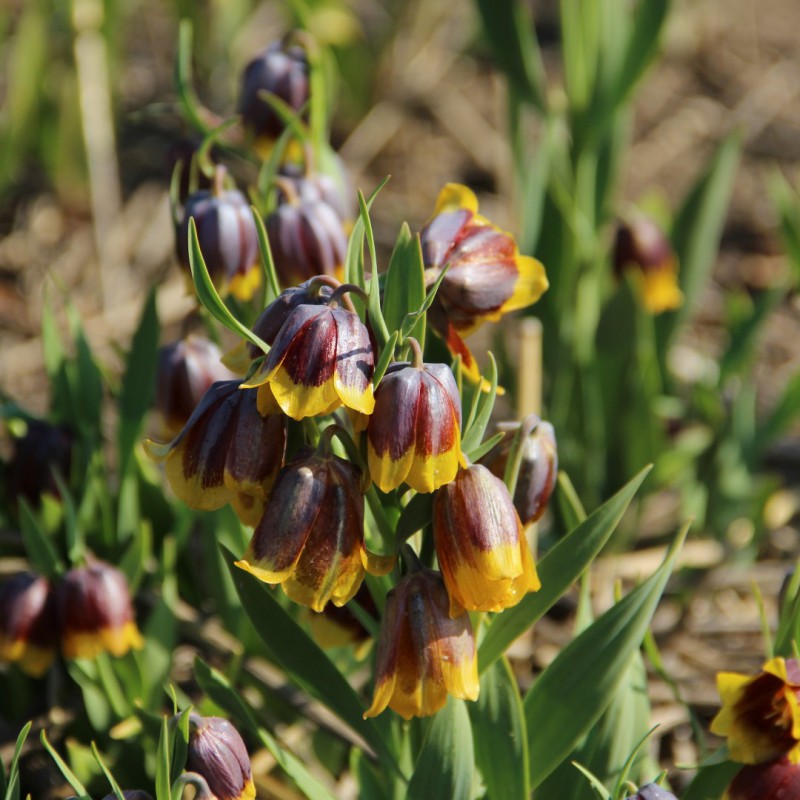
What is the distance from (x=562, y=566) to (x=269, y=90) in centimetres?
75

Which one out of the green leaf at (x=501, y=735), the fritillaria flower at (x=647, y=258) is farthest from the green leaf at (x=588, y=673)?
the fritillaria flower at (x=647, y=258)

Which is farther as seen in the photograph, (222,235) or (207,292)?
(222,235)

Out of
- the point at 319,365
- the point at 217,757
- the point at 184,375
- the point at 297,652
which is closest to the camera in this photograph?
the point at 319,365

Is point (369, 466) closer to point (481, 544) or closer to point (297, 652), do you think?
point (481, 544)

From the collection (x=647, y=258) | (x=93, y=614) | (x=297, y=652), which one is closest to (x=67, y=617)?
(x=93, y=614)

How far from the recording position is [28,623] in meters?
1.32

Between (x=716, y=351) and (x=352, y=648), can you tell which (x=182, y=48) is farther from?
(x=716, y=351)

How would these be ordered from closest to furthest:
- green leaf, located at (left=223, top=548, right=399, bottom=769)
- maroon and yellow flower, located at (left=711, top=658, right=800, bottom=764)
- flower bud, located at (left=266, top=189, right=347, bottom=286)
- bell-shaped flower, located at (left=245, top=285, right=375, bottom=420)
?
bell-shaped flower, located at (left=245, top=285, right=375, bottom=420)
maroon and yellow flower, located at (left=711, top=658, right=800, bottom=764)
green leaf, located at (left=223, top=548, right=399, bottom=769)
flower bud, located at (left=266, top=189, right=347, bottom=286)

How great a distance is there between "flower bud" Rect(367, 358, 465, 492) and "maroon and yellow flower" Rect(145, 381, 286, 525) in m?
0.10

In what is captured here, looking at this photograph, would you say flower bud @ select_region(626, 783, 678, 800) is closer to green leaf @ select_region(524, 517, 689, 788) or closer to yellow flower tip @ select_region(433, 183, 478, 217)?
green leaf @ select_region(524, 517, 689, 788)

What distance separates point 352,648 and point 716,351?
4.77ft

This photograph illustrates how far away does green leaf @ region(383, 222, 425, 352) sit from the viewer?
3.05 ft

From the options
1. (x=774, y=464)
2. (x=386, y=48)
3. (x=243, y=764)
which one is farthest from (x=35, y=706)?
(x=386, y=48)

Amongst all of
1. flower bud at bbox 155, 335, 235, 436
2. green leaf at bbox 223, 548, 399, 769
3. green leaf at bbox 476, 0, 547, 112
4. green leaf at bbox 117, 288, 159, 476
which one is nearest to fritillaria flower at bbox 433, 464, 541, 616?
green leaf at bbox 223, 548, 399, 769
